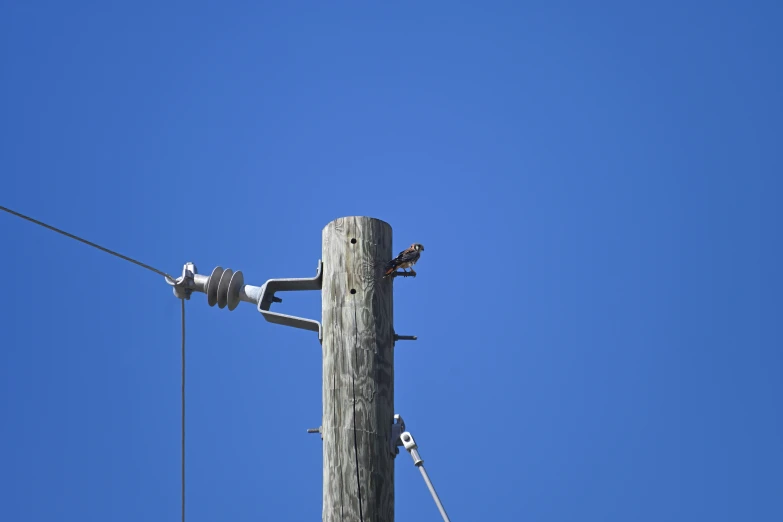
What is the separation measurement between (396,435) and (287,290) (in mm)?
1152

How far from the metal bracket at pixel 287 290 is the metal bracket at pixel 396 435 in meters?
0.57

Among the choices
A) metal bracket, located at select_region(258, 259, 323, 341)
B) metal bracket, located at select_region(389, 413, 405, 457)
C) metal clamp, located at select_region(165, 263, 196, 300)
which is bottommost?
metal bracket, located at select_region(389, 413, 405, 457)

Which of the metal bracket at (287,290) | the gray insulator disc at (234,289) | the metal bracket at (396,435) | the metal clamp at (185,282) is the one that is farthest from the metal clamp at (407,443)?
the metal clamp at (185,282)

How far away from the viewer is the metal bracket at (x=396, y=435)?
4219 millimetres

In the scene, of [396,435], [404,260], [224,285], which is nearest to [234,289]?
[224,285]

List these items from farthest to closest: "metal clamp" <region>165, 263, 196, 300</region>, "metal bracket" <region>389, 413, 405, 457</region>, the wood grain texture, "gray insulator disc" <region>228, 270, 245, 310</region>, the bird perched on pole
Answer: "metal clamp" <region>165, 263, 196, 300</region>, "gray insulator disc" <region>228, 270, 245, 310</region>, the bird perched on pole, "metal bracket" <region>389, 413, 405, 457</region>, the wood grain texture

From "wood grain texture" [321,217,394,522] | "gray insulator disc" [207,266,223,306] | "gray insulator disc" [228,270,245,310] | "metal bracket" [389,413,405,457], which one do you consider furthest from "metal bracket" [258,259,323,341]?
"metal bracket" [389,413,405,457]

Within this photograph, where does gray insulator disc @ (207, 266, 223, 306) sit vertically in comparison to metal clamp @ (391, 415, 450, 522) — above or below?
above

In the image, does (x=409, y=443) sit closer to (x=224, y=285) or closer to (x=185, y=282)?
(x=224, y=285)

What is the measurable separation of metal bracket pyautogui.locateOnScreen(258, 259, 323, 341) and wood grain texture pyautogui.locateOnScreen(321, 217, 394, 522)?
166 mm

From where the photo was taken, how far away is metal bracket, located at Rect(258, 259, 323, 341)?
4.68 m

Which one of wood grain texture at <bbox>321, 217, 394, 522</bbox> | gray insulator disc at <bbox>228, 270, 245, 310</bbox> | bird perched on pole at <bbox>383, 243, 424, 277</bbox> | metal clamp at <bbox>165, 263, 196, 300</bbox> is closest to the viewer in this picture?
wood grain texture at <bbox>321, 217, 394, 522</bbox>

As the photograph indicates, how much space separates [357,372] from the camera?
4.19 meters

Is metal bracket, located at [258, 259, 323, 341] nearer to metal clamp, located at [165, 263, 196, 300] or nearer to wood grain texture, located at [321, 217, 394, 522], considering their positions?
wood grain texture, located at [321, 217, 394, 522]
